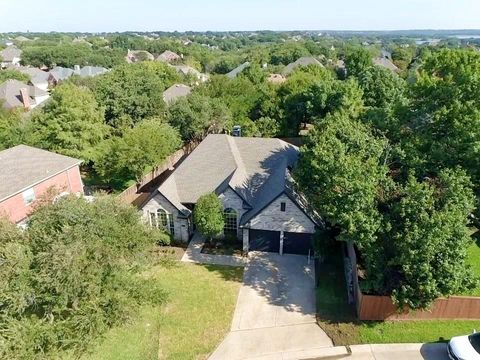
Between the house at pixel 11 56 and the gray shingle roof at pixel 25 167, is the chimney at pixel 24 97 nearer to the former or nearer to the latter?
the gray shingle roof at pixel 25 167

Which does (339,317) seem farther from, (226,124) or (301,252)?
(226,124)

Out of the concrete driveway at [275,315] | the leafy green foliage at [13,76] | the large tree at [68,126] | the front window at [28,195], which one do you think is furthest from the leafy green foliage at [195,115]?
the leafy green foliage at [13,76]

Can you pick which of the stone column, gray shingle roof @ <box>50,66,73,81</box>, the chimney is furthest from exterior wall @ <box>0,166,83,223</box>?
gray shingle roof @ <box>50,66,73,81</box>

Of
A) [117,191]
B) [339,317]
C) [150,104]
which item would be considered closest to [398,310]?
[339,317]

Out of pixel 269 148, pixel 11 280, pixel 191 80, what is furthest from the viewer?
pixel 191 80

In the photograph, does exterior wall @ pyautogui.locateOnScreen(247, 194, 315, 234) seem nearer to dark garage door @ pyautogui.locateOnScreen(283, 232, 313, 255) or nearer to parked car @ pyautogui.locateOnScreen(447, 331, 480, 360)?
dark garage door @ pyautogui.locateOnScreen(283, 232, 313, 255)

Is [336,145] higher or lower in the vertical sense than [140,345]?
higher

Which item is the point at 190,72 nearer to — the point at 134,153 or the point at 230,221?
the point at 134,153
